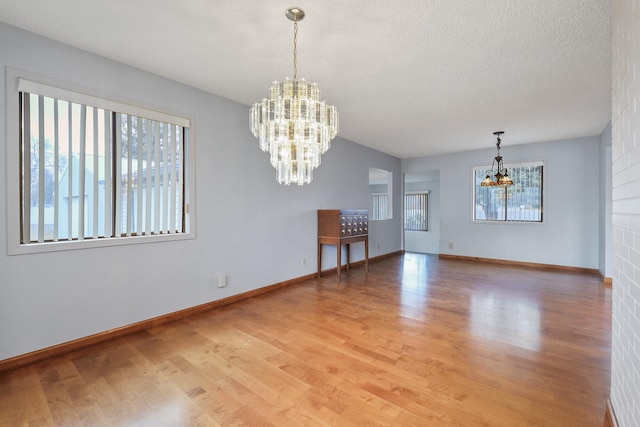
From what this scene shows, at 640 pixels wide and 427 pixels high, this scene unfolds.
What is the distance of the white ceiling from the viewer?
183 centimetres

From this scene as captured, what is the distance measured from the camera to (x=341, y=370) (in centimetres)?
201

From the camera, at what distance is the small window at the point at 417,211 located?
905 cm

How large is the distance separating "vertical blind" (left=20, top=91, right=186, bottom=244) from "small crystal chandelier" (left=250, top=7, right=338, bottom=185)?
1.36 m

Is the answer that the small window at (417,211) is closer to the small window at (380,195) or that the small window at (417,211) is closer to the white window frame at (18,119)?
the small window at (380,195)

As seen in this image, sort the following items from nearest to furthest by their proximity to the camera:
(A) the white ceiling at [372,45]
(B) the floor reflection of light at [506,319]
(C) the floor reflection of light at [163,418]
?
(C) the floor reflection of light at [163,418] < (A) the white ceiling at [372,45] < (B) the floor reflection of light at [506,319]

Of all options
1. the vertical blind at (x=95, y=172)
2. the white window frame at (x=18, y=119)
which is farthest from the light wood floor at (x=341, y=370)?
the vertical blind at (x=95, y=172)

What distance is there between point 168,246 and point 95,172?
92 cm

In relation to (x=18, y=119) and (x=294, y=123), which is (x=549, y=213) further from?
(x=18, y=119)

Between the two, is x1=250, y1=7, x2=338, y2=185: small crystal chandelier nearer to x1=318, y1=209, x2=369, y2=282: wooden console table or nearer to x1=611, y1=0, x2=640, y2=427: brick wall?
x1=611, y1=0, x2=640, y2=427: brick wall

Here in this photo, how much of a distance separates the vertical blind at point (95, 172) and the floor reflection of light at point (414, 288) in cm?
271

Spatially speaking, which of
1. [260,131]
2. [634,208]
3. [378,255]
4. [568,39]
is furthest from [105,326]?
[378,255]

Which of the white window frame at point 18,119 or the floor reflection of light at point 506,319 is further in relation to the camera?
the floor reflection of light at point 506,319

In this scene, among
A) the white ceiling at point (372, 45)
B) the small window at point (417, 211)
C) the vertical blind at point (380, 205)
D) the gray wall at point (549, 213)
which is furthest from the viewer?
the small window at point (417, 211)

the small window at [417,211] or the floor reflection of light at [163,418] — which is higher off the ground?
the small window at [417,211]
